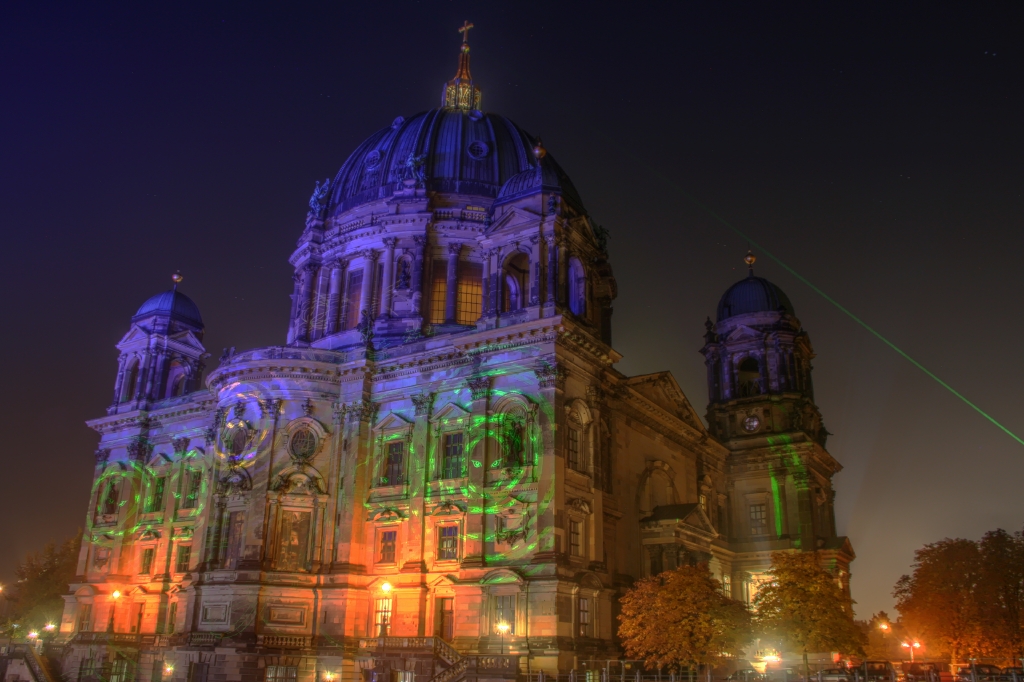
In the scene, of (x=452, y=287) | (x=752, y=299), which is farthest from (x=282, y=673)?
(x=752, y=299)

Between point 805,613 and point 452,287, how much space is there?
26143 millimetres

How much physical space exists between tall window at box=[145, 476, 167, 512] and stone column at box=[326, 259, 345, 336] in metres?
13.7

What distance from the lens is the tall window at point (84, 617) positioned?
53188 millimetres

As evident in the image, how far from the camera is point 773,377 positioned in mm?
63562

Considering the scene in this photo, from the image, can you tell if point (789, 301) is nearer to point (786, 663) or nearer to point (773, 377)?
point (773, 377)

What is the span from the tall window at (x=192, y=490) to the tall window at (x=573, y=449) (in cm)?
2322

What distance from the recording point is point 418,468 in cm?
4241

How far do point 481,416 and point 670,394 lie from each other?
17.7 m

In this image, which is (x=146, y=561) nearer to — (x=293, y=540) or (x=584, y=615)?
(x=293, y=540)

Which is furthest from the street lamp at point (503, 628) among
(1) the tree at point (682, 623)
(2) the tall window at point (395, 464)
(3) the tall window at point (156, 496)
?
(3) the tall window at point (156, 496)

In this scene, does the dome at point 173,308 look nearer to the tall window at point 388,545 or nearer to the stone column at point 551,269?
the tall window at point 388,545

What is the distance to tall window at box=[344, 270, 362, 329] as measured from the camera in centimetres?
5419

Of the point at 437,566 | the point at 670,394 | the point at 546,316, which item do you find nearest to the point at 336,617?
the point at 437,566

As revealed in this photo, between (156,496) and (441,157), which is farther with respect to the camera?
(441,157)
